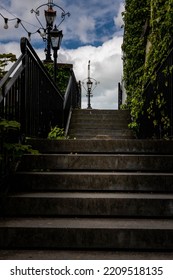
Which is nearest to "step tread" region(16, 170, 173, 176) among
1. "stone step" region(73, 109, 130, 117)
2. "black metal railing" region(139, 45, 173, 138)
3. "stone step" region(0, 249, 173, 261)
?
"stone step" region(0, 249, 173, 261)

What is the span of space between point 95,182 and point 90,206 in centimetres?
40

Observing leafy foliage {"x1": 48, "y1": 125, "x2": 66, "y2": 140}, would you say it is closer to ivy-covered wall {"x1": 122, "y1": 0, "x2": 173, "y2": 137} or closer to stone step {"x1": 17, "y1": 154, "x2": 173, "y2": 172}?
ivy-covered wall {"x1": 122, "y1": 0, "x2": 173, "y2": 137}

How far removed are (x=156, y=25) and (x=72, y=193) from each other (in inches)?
193

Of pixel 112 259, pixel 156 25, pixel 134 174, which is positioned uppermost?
pixel 156 25

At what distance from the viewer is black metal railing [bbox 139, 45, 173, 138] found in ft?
16.5

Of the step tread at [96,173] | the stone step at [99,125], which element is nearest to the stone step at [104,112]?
the stone step at [99,125]

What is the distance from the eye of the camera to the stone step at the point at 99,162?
3.79m

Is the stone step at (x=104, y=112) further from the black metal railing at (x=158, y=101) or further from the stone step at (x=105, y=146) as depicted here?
the stone step at (x=105, y=146)

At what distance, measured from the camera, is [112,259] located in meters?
2.56

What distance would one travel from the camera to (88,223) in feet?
9.60

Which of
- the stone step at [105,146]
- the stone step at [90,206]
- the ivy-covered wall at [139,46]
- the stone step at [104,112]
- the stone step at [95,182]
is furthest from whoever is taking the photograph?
the stone step at [104,112]

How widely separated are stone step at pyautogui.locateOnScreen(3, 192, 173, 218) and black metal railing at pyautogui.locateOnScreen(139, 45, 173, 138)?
2.18 metres
